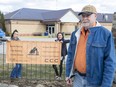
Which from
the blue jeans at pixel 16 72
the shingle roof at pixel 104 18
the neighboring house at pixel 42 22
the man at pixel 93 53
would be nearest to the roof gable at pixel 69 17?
the neighboring house at pixel 42 22

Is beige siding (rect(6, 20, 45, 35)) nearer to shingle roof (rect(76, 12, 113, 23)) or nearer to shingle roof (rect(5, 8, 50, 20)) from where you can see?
shingle roof (rect(5, 8, 50, 20))

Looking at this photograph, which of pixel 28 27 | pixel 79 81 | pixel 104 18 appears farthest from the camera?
pixel 104 18

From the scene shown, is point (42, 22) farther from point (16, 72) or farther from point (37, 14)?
point (16, 72)

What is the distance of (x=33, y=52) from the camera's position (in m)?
9.12

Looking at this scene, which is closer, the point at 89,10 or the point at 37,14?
the point at 89,10

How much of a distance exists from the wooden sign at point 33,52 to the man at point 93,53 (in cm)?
481

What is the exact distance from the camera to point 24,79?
30.1 feet

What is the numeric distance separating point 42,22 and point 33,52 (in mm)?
53028

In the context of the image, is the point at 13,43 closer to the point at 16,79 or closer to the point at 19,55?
the point at 19,55

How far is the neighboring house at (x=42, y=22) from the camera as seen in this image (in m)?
59.2

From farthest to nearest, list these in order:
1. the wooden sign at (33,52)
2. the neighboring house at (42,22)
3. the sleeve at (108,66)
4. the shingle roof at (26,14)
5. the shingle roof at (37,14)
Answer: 1. the shingle roof at (26,14)
2. the shingle roof at (37,14)
3. the neighboring house at (42,22)
4. the wooden sign at (33,52)
5. the sleeve at (108,66)

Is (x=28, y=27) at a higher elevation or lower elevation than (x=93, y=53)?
lower

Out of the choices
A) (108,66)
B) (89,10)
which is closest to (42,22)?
(89,10)

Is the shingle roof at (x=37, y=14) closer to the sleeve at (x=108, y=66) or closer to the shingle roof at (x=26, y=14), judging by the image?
the shingle roof at (x=26, y=14)
